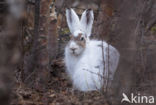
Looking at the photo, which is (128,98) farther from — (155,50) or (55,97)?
(155,50)

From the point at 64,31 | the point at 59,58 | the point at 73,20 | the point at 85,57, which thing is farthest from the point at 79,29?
the point at 64,31

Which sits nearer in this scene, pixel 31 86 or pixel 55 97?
pixel 55 97

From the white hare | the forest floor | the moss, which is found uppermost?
the moss

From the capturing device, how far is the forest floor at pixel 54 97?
4355 mm

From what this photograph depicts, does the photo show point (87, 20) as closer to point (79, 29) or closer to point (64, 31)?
point (79, 29)

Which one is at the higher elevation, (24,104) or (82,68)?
(82,68)

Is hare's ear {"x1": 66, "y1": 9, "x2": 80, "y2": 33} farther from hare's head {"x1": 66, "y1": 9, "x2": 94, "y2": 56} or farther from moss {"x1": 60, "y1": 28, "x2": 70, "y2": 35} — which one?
moss {"x1": 60, "y1": 28, "x2": 70, "y2": 35}

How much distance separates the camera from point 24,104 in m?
4.15

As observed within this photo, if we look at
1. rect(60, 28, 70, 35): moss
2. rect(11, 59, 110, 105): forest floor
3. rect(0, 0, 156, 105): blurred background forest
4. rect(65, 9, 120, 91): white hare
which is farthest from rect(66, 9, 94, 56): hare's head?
rect(60, 28, 70, 35): moss

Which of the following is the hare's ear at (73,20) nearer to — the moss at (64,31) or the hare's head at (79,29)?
the hare's head at (79,29)

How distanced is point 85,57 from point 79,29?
2.28 feet

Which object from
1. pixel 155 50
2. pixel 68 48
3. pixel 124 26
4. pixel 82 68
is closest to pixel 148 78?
pixel 155 50

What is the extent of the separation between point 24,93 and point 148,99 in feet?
5.61

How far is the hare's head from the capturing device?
20.1 feet
